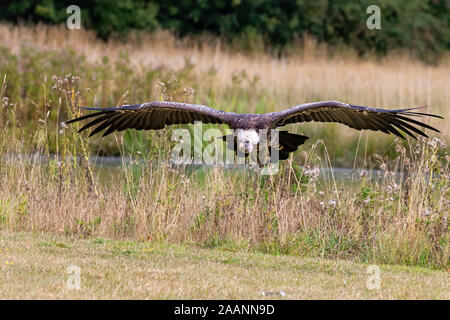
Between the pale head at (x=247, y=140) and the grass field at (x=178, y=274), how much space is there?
112 centimetres

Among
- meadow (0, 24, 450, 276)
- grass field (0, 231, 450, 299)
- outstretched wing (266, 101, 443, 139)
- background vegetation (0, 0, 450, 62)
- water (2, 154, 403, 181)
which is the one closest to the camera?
grass field (0, 231, 450, 299)

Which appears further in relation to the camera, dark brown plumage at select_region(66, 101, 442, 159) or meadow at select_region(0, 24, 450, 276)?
meadow at select_region(0, 24, 450, 276)

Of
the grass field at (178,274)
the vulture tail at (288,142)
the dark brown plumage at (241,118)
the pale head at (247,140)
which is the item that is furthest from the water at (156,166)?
the grass field at (178,274)

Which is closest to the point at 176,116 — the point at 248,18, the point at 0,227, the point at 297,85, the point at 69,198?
the point at 69,198

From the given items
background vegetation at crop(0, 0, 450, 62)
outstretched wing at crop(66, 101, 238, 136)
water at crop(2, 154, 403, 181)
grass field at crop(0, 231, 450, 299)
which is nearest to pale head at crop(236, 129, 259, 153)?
outstretched wing at crop(66, 101, 238, 136)

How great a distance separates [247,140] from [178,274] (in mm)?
2202

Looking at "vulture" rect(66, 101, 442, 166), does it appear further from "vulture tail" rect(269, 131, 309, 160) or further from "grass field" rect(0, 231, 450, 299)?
"grass field" rect(0, 231, 450, 299)

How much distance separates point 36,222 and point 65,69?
8.07m

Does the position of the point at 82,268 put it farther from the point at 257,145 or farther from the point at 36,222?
the point at 257,145

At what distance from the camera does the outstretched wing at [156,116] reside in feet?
26.5

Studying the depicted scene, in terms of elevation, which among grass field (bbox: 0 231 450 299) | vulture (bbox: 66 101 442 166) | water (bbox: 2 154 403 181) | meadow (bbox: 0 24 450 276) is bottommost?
grass field (bbox: 0 231 450 299)

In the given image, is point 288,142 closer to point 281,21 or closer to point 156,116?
point 156,116

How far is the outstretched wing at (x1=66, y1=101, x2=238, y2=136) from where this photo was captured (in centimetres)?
807

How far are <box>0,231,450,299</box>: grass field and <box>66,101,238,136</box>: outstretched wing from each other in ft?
4.25
